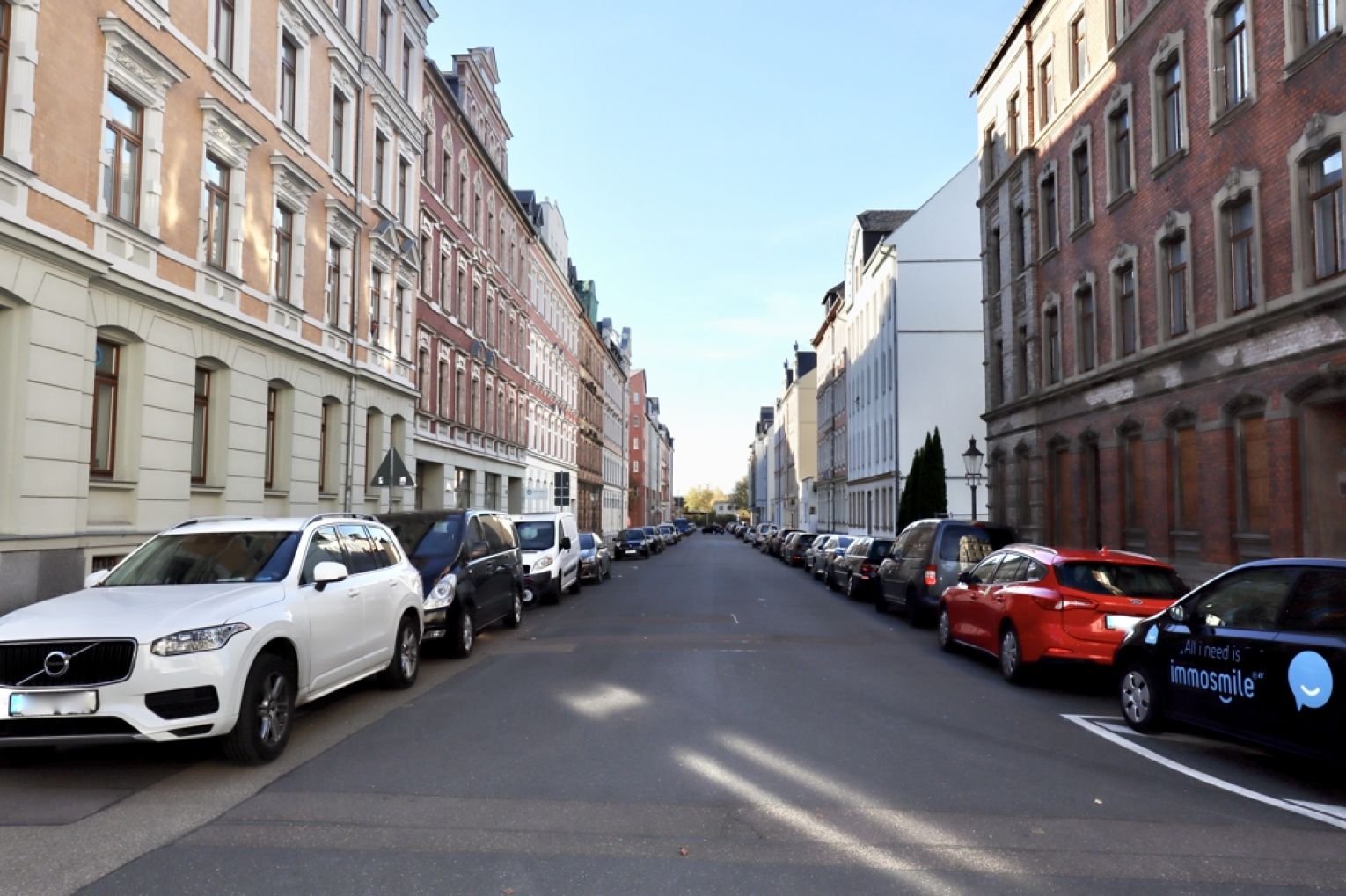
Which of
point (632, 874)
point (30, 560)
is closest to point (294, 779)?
point (632, 874)

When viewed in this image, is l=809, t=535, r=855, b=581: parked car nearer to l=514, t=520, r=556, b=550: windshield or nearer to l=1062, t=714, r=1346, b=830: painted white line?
l=514, t=520, r=556, b=550: windshield

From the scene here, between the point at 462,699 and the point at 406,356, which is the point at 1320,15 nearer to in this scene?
the point at 462,699

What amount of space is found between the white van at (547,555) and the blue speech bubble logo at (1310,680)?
14.9 m

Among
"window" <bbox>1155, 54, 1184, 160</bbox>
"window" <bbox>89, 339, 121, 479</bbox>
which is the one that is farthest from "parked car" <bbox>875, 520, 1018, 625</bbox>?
"window" <bbox>89, 339, 121, 479</bbox>

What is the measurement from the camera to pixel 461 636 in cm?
1229

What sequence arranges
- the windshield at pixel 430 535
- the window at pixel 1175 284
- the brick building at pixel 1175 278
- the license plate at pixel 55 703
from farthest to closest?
the window at pixel 1175 284
the brick building at pixel 1175 278
the windshield at pixel 430 535
the license plate at pixel 55 703

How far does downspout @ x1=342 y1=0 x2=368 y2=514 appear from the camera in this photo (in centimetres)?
2333

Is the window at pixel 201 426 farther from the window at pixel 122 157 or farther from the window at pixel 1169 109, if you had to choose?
the window at pixel 1169 109

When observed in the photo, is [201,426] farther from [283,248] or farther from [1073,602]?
[1073,602]

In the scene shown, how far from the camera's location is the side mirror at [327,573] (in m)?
7.76

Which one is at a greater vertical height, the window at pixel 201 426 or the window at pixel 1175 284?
the window at pixel 1175 284

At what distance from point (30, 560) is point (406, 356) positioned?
16.1 metres

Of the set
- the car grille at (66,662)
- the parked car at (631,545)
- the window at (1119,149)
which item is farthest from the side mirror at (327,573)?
the parked car at (631,545)

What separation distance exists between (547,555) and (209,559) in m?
12.8
